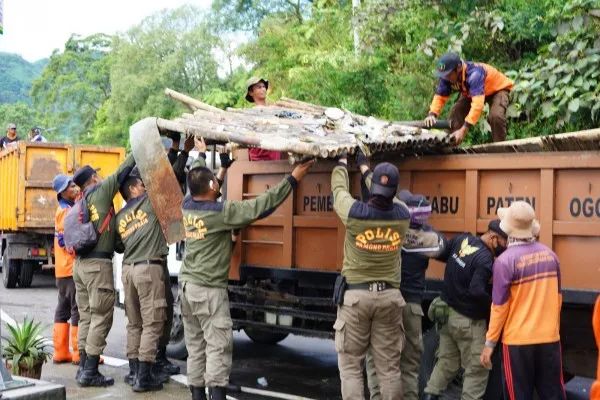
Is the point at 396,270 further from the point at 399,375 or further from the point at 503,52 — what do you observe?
the point at 503,52

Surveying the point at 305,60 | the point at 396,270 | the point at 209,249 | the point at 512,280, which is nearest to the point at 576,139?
the point at 512,280

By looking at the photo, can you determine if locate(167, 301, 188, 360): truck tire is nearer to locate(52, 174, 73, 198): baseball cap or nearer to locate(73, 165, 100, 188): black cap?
locate(73, 165, 100, 188): black cap

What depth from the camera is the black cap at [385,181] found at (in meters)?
5.64

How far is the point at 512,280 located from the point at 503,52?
784 cm

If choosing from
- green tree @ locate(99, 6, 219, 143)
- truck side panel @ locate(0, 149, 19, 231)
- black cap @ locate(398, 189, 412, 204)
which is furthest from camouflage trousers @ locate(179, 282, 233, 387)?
green tree @ locate(99, 6, 219, 143)

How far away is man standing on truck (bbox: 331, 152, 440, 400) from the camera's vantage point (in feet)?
18.9

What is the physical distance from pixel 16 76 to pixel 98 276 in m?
107

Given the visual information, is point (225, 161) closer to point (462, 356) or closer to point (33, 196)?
point (462, 356)

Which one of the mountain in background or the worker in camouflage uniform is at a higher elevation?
the mountain in background

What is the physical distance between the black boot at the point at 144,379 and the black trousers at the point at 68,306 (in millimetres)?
1486

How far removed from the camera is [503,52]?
1235 centimetres

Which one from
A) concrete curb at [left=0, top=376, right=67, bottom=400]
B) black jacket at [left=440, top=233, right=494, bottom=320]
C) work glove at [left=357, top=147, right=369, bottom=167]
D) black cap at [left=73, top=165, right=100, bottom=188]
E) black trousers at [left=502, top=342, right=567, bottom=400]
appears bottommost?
concrete curb at [left=0, top=376, right=67, bottom=400]

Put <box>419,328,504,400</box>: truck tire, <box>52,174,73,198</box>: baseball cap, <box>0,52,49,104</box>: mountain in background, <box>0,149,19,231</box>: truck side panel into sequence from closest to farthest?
<box>419,328,504,400</box>: truck tire < <box>52,174,73,198</box>: baseball cap < <box>0,149,19,231</box>: truck side panel < <box>0,52,49,104</box>: mountain in background

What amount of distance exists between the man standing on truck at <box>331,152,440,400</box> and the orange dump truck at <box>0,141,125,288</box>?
1016cm
